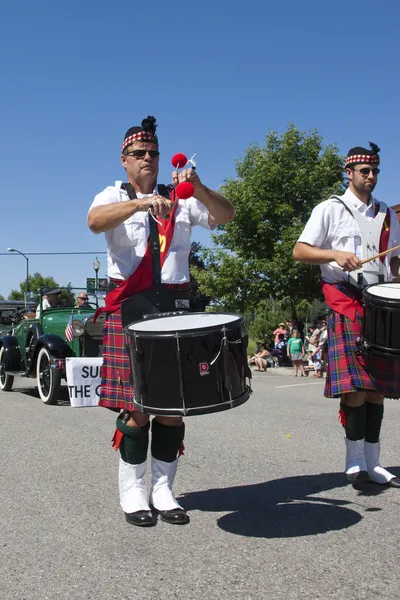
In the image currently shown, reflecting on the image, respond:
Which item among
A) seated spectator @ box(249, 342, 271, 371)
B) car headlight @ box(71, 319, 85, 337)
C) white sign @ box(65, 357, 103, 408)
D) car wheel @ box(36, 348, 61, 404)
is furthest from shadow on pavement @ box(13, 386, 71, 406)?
seated spectator @ box(249, 342, 271, 371)

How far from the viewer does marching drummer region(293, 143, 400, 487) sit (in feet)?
13.0

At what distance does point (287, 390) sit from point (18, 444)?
6.61 m

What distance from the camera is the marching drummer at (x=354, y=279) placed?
398cm

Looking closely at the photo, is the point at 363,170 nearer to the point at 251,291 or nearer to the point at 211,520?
the point at 211,520

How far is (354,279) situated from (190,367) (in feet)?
4.83

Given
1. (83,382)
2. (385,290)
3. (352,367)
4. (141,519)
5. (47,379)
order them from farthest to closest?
(47,379) < (83,382) < (352,367) < (385,290) < (141,519)

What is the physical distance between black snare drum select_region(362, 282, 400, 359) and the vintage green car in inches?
250

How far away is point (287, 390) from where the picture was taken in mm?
11938

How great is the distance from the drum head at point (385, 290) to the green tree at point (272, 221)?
60.9ft

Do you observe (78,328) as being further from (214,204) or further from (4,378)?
(214,204)

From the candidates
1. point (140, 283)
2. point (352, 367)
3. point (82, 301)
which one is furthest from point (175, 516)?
point (82, 301)

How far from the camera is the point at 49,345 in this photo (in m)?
10.0

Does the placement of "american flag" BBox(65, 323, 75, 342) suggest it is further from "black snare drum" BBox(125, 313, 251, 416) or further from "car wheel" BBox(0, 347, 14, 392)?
"black snare drum" BBox(125, 313, 251, 416)

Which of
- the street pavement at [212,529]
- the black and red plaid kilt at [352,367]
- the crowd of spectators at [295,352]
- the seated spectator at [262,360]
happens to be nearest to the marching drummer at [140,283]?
the street pavement at [212,529]
